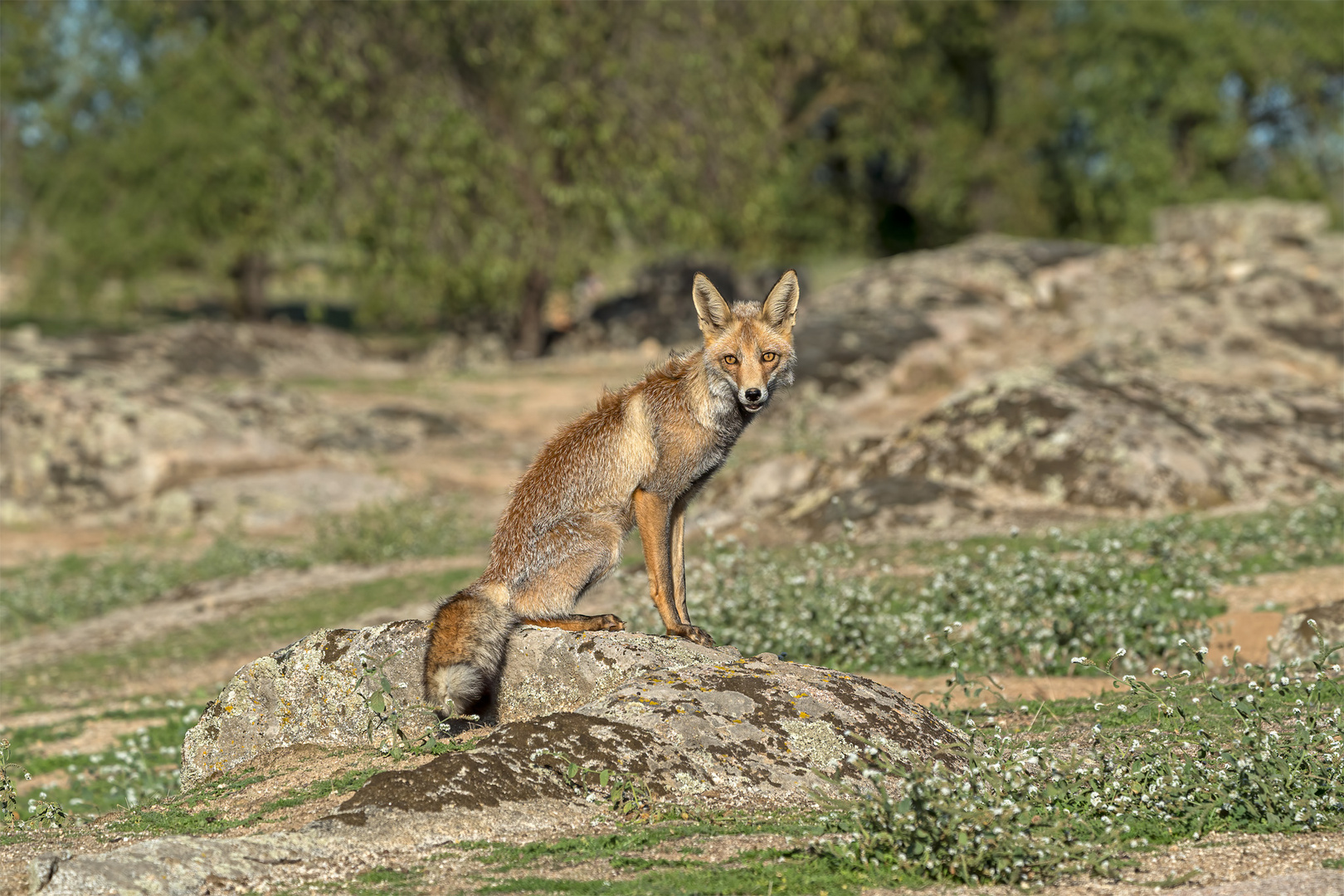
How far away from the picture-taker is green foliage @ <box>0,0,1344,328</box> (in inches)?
1377

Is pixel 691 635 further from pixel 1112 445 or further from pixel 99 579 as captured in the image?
pixel 99 579

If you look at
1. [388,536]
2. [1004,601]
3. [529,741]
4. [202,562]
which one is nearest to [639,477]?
[529,741]

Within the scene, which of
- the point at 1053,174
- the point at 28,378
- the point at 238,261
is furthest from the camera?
the point at 1053,174

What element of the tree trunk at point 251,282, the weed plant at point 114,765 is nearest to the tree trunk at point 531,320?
the tree trunk at point 251,282

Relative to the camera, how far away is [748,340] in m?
8.38

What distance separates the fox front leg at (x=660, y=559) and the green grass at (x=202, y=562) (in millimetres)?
11327

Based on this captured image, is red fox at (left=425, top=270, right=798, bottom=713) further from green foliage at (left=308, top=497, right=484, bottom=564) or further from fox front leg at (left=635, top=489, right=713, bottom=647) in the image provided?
green foliage at (left=308, top=497, right=484, bottom=564)

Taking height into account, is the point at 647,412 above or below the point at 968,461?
above

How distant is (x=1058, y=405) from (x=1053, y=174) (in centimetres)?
3894

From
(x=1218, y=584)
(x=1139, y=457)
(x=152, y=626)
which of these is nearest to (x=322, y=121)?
(x=152, y=626)

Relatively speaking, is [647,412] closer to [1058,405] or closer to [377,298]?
[1058,405]

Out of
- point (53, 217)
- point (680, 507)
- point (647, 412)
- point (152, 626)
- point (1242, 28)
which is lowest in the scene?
point (152, 626)

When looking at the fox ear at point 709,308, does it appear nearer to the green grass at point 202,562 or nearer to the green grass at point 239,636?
the green grass at point 239,636

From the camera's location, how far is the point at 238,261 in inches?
1764
